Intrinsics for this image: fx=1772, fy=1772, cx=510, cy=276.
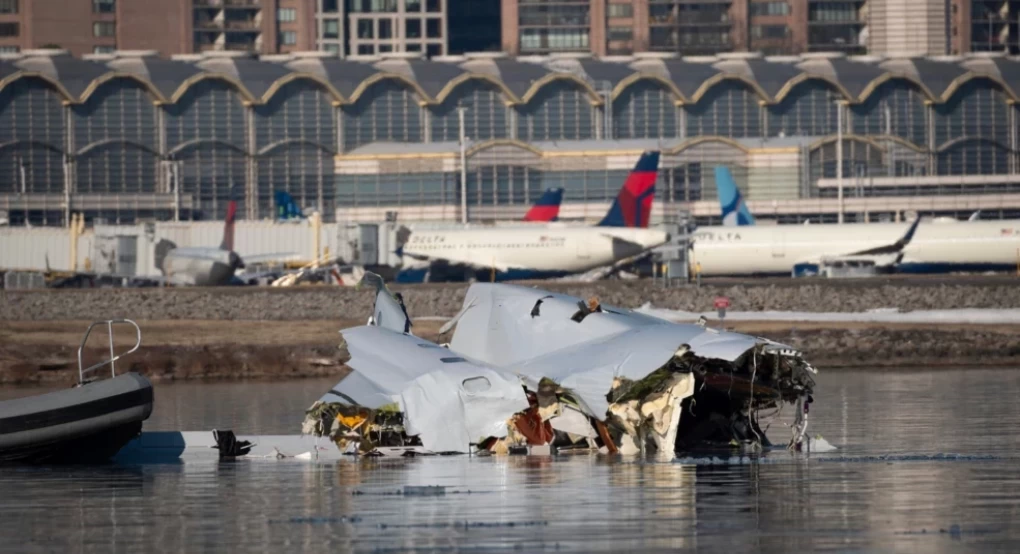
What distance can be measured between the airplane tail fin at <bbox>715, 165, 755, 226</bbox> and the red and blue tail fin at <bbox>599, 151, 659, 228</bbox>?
45.2ft

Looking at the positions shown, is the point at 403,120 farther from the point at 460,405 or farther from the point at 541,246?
the point at 460,405

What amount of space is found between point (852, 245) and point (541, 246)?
17.4 m

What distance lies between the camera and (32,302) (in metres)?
77.9

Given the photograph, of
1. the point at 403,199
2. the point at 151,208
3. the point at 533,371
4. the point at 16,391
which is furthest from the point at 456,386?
the point at 151,208

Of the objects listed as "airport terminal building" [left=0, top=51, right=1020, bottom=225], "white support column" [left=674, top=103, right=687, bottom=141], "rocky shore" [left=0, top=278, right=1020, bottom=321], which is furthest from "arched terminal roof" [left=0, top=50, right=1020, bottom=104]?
"rocky shore" [left=0, top=278, right=1020, bottom=321]

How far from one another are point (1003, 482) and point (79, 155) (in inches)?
5361

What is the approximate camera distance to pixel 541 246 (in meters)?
99.9

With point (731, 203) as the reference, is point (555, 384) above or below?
below

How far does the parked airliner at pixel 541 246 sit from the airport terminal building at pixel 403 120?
3800 centimetres

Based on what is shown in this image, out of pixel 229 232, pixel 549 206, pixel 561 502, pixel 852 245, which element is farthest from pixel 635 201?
pixel 561 502

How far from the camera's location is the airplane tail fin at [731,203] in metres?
118

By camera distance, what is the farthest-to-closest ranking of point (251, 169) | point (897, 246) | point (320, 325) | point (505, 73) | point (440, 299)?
point (505, 73), point (251, 169), point (897, 246), point (440, 299), point (320, 325)

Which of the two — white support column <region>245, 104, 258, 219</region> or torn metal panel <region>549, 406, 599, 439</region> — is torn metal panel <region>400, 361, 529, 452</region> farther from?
white support column <region>245, 104, 258, 219</region>

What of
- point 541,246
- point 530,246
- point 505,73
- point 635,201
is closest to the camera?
point 541,246
